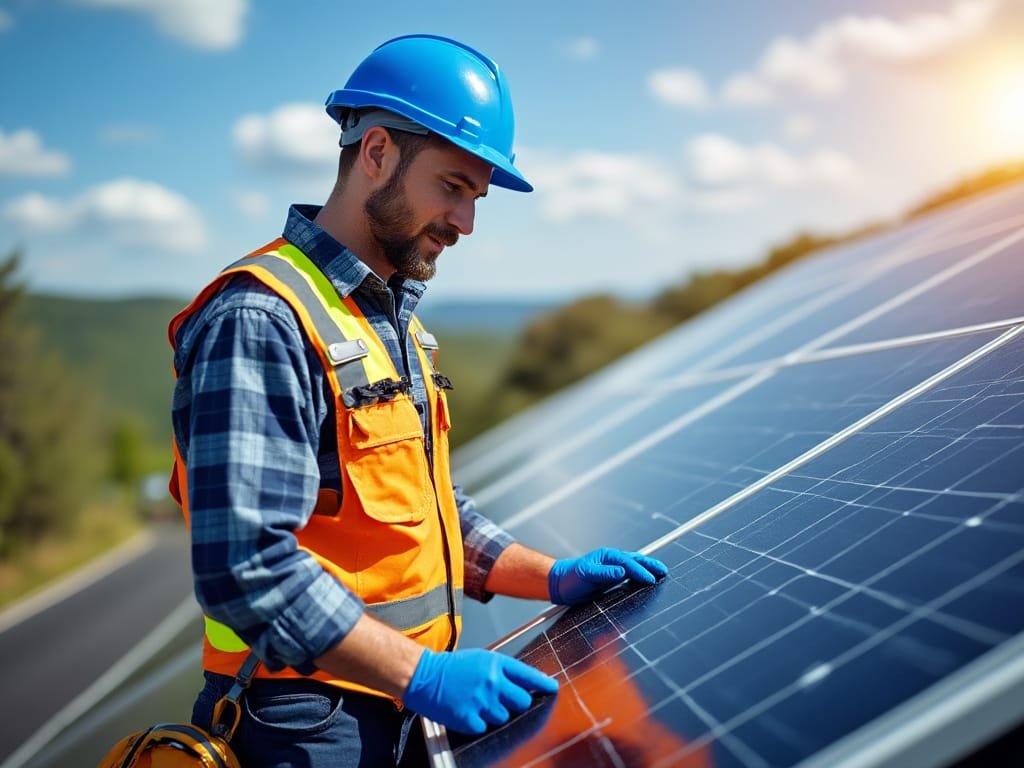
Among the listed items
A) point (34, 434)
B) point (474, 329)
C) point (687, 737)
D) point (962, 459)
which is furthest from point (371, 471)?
point (474, 329)

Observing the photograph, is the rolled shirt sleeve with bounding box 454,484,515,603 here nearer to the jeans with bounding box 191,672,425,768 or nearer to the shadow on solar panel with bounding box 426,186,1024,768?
the shadow on solar panel with bounding box 426,186,1024,768

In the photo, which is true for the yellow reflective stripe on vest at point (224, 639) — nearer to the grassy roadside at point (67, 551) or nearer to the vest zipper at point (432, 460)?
the vest zipper at point (432, 460)

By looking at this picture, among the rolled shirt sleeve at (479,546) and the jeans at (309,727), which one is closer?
the jeans at (309,727)

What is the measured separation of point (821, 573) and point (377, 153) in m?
1.64

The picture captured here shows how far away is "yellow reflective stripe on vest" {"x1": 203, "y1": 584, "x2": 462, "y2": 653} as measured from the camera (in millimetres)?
2217

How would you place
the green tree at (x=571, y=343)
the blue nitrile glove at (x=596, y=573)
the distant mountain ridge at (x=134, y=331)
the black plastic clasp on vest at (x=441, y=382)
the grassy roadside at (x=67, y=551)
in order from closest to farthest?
the blue nitrile glove at (x=596, y=573)
the black plastic clasp on vest at (x=441, y=382)
the grassy roadside at (x=67, y=551)
the green tree at (x=571, y=343)
the distant mountain ridge at (x=134, y=331)

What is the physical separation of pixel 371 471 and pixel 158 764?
0.86 m

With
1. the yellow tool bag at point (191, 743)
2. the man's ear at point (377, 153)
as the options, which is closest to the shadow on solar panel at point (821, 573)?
the yellow tool bag at point (191, 743)

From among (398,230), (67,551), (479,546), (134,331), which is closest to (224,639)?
(479,546)

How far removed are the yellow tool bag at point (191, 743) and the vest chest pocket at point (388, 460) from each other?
0.50m

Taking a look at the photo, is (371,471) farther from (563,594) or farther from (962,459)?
(962,459)

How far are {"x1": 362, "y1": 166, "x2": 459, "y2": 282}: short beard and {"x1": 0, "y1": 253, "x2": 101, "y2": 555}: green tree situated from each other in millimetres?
26205

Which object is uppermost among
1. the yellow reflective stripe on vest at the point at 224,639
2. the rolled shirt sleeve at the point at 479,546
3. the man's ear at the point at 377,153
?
the man's ear at the point at 377,153

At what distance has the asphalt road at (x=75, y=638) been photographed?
887 centimetres
